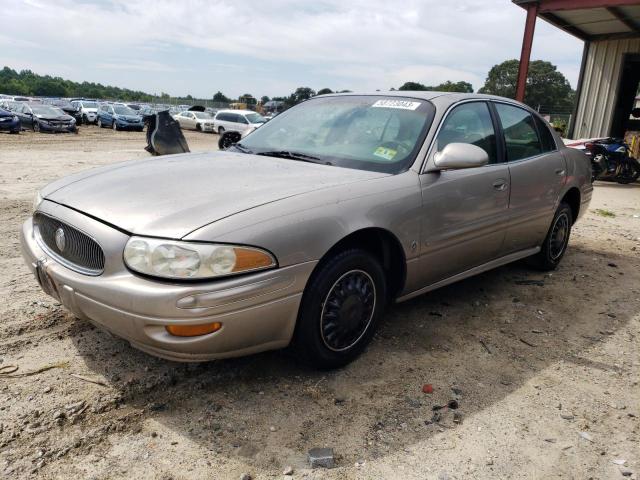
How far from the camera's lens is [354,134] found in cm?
346

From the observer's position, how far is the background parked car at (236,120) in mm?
25109

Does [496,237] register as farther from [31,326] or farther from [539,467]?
[31,326]

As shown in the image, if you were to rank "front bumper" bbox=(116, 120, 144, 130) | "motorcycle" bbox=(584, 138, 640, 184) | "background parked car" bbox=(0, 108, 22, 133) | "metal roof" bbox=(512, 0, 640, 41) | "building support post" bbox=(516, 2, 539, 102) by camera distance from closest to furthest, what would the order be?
"metal roof" bbox=(512, 0, 640, 41) → "building support post" bbox=(516, 2, 539, 102) → "motorcycle" bbox=(584, 138, 640, 184) → "background parked car" bbox=(0, 108, 22, 133) → "front bumper" bbox=(116, 120, 144, 130)

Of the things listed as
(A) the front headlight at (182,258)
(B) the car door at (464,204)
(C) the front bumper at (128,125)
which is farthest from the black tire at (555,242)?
(C) the front bumper at (128,125)

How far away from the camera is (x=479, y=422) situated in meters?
2.54

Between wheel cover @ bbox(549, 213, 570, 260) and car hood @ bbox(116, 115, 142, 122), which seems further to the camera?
car hood @ bbox(116, 115, 142, 122)

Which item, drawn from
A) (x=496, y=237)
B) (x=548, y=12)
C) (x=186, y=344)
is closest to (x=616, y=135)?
(x=548, y=12)

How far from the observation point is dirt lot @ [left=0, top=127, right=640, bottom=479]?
2.20m

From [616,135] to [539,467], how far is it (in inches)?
576

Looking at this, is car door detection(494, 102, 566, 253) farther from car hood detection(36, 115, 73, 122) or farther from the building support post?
car hood detection(36, 115, 73, 122)

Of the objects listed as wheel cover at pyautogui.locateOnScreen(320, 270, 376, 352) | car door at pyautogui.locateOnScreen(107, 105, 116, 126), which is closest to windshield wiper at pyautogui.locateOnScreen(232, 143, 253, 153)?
wheel cover at pyautogui.locateOnScreen(320, 270, 376, 352)

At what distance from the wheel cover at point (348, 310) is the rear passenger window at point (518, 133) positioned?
71.5 inches

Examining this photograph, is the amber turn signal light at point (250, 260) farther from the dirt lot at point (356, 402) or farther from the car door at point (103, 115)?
the car door at point (103, 115)

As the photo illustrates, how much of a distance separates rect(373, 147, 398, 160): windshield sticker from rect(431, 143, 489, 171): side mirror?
0.27 m
